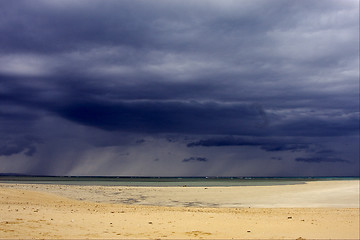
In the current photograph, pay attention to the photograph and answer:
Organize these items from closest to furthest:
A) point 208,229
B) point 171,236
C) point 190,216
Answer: point 171,236, point 208,229, point 190,216

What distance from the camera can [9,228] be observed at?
41.5ft

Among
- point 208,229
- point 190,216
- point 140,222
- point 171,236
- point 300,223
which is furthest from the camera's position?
point 190,216

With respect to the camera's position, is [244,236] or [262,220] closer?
[244,236]

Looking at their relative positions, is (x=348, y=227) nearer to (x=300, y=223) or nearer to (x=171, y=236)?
(x=300, y=223)

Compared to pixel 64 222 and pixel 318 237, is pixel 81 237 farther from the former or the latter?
pixel 318 237

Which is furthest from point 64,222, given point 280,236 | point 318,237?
point 318,237

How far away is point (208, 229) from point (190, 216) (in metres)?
3.91

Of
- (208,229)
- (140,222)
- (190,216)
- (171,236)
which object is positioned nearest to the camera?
(171,236)

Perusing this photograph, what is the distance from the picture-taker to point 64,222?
48.2 ft

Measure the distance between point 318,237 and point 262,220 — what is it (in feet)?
14.1

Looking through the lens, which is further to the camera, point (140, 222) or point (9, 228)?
point (140, 222)

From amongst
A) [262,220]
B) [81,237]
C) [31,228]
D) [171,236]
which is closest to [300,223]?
[262,220]

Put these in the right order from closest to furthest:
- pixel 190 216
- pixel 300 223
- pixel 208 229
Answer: pixel 208 229 → pixel 300 223 → pixel 190 216

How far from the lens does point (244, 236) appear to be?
43.1 ft
